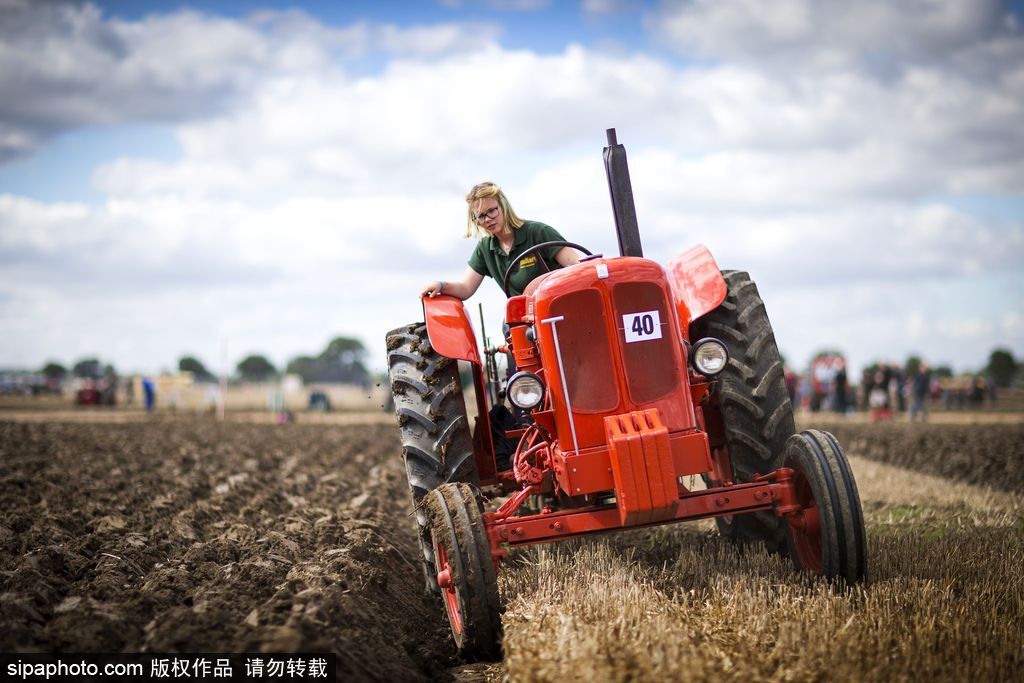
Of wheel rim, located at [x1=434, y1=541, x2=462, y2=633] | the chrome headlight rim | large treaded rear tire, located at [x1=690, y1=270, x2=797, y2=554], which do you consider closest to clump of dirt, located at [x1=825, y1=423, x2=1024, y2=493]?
large treaded rear tire, located at [x1=690, y1=270, x2=797, y2=554]

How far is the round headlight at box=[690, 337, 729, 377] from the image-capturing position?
15.0ft

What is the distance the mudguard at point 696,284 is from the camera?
522 centimetres

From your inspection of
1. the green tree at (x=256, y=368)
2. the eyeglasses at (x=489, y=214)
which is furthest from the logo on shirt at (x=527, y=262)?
the green tree at (x=256, y=368)

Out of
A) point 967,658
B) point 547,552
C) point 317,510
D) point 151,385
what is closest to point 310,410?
point 151,385

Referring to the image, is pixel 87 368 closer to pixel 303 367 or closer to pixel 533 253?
pixel 303 367

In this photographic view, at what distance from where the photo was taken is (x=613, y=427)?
14.3 ft

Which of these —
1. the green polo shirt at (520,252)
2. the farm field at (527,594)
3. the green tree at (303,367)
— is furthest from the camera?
the green tree at (303,367)

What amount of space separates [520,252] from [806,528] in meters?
2.28

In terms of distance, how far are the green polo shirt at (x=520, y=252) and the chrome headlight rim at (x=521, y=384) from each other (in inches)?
44.6

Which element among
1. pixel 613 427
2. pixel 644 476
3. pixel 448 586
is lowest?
pixel 448 586

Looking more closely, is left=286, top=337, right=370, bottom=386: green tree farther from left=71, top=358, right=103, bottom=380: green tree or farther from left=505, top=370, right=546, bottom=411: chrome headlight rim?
left=505, top=370, right=546, bottom=411: chrome headlight rim

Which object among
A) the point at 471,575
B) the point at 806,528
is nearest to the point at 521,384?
the point at 471,575

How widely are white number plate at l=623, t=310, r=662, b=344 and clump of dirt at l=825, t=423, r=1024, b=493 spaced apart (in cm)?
668

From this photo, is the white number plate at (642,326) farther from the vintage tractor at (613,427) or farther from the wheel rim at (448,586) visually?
the wheel rim at (448,586)
